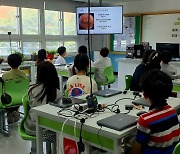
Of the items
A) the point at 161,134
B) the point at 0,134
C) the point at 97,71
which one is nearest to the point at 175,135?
the point at 161,134

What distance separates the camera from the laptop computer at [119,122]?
53.8 inches

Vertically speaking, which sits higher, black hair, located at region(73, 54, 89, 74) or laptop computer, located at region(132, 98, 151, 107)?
black hair, located at region(73, 54, 89, 74)

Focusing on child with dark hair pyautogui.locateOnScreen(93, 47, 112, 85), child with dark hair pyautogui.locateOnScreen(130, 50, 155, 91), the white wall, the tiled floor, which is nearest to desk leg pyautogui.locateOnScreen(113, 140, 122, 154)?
the tiled floor

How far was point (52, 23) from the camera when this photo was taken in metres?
7.24

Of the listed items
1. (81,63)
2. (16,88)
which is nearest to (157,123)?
(81,63)

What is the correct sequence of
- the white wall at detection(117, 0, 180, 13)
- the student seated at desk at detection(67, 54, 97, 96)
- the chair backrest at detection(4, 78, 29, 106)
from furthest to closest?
the white wall at detection(117, 0, 180, 13)
the chair backrest at detection(4, 78, 29, 106)
the student seated at desk at detection(67, 54, 97, 96)

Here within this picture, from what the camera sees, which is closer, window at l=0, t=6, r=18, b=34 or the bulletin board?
window at l=0, t=6, r=18, b=34

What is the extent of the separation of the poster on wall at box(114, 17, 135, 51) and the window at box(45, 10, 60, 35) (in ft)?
6.49

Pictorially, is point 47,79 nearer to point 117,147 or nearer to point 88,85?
point 88,85

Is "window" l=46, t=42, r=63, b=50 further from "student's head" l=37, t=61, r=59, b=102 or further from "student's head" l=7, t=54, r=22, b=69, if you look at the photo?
"student's head" l=37, t=61, r=59, b=102

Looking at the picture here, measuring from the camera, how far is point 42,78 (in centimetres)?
214

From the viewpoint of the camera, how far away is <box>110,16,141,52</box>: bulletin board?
24.6 feet

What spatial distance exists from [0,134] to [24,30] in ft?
13.0

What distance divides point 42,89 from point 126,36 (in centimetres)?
605
